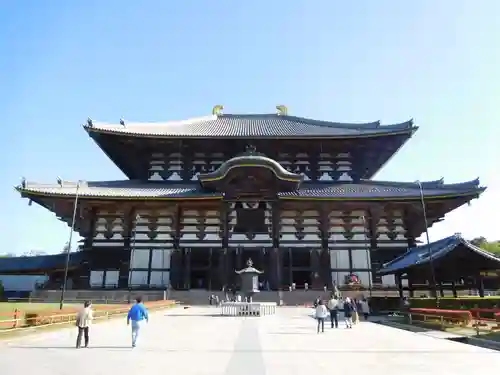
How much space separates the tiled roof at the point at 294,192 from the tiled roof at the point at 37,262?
621cm

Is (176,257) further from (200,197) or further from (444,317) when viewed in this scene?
(444,317)

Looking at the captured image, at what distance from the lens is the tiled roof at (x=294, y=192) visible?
32.0 m

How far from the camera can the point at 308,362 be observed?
9.05 metres

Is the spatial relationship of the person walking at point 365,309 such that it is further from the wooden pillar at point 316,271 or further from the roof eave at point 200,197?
the roof eave at point 200,197

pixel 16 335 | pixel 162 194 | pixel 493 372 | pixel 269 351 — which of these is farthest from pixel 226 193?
pixel 493 372

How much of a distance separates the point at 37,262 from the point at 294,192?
24.6m

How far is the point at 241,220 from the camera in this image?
3544cm

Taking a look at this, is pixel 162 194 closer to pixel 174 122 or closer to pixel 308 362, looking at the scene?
pixel 174 122

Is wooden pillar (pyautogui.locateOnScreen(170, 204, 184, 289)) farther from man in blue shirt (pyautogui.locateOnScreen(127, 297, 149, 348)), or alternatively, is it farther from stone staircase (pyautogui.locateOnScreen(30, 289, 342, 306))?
man in blue shirt (pyautogui.locateOnScreen(127, 297, 149, 348))

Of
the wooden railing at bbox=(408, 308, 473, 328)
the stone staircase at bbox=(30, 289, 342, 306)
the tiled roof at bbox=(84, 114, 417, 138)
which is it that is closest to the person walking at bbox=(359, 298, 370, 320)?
the wooden railing at bbox=(408, 308, 473, 328)

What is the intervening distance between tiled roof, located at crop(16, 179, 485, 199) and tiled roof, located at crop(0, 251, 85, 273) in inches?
244

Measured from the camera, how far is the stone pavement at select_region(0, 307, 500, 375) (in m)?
8.19

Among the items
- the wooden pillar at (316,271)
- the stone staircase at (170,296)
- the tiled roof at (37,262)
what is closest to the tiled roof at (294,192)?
the wooden pillar at (316,271)

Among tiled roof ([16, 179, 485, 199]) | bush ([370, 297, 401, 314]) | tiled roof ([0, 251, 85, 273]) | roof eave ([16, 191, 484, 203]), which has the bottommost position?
bush ([370, 297, 401, 314])
